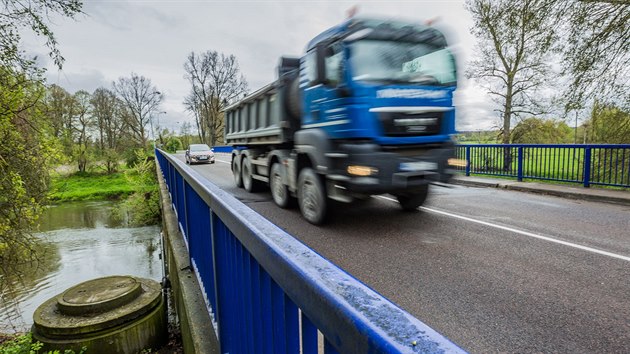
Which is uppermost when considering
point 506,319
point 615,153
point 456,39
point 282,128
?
point 456,39

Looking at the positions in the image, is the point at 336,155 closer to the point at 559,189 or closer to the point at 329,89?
the point at 329,89

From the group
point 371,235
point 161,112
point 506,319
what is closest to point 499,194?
point 371,235

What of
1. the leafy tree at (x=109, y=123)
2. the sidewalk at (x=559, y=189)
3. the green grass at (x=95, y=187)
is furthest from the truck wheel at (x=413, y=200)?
the leafy tree at (x=109, y=123)

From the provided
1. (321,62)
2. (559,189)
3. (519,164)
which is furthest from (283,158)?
(519,164)

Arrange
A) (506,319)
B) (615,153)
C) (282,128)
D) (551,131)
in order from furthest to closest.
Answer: (551,131)
(615,153)
(282,128)
(506,319)

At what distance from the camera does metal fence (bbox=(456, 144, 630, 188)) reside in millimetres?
9078

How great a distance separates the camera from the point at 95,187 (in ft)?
133

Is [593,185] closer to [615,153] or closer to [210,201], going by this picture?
[615,153]

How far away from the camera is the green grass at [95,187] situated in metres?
36.8

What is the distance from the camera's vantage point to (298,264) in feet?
3.22

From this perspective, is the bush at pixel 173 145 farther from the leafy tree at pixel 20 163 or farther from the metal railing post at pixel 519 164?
the metal railing post at pixel 519 164

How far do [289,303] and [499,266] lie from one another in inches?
153

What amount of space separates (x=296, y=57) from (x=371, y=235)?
15.3 ft

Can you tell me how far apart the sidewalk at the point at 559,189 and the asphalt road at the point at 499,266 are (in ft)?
2.21
